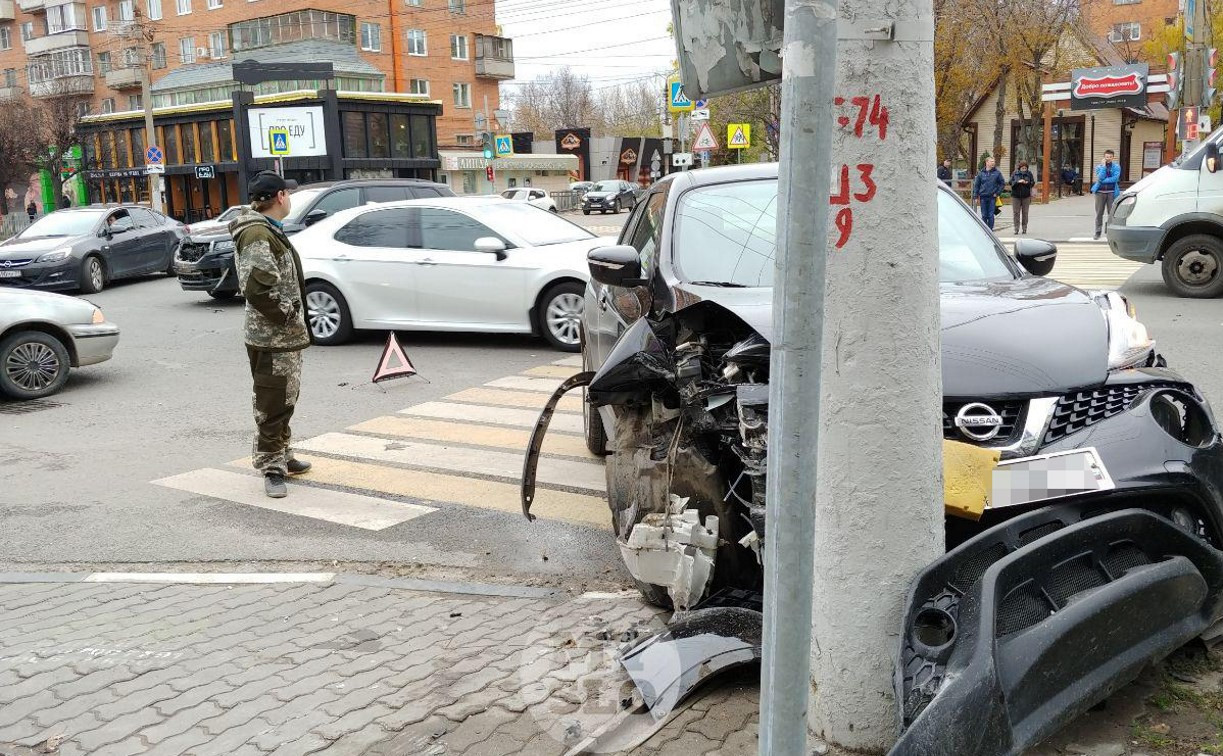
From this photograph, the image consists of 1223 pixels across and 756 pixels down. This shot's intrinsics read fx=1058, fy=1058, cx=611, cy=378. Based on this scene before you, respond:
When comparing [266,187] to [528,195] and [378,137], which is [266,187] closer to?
[528,195]

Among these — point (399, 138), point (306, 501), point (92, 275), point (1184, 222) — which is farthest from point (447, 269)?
point (399, 138)

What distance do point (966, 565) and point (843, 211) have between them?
1074 millimetres

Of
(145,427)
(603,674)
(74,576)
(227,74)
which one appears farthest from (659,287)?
(227,74)

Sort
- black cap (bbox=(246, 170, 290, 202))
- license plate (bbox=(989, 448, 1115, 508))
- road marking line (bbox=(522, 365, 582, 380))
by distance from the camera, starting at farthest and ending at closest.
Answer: road marking line (bbox=(522, 365, 582, 380)) → black cap (bbox=(246, 170, 290, 202)) → license plate (bbox=(989, 448, 1115, 508))

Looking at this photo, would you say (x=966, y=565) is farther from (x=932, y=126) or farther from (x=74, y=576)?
(x=74, y=576)

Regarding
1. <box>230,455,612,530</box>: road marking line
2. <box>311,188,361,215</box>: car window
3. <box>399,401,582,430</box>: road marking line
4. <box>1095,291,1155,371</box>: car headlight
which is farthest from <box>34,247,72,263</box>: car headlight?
<box>1095,291,1155,371</box>: car headlight

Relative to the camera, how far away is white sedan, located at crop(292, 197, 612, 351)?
1120cm

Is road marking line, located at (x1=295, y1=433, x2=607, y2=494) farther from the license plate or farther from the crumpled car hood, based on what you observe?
the license plate

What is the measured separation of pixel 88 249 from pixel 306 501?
599 inches

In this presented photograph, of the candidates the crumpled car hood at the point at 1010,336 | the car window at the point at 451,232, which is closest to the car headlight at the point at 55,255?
the car window at the point at 451,232

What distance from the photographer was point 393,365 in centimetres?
1013

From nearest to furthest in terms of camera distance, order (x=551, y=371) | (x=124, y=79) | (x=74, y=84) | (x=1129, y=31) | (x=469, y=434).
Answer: (x=469, y=434), (x=551, y=371), (x=124, y=79), (x=74, y=84), (x=1129, y=31)

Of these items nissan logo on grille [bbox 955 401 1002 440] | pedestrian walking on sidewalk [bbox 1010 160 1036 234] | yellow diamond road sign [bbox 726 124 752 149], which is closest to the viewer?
nissan logo on grille [bbox 955 401 1002 440]

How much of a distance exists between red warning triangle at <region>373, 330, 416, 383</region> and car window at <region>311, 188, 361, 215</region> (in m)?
6.05
